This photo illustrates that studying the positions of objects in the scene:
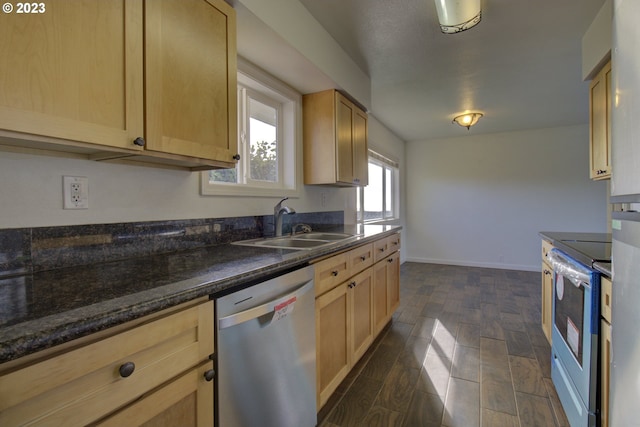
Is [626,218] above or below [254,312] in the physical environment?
above

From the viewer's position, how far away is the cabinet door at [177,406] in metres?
0.73

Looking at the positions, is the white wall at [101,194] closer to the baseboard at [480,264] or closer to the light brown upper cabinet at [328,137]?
the light brown upper cabinet at [328,137]

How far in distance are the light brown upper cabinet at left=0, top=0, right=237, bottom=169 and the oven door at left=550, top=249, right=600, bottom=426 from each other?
1.74 meters

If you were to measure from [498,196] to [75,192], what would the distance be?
18.9 feet

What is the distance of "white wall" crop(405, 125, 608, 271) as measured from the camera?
4.78m

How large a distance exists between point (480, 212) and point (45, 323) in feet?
19.2

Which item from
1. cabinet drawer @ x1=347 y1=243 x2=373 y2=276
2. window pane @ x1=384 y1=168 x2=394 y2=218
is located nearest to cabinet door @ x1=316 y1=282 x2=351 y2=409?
cabinet drawer @ x1=347 y1=243 x2=373 y2=276

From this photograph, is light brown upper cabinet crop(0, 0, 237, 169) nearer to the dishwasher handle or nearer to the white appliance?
the dishwasher handle

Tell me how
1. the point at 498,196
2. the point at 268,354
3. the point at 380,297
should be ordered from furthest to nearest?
the point at 498,196 < the point at 380,297 < the point at 268,354

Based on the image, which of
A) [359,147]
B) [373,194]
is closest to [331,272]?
[359,147]

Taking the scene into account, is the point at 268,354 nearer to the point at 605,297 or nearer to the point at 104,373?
the point at 104,373

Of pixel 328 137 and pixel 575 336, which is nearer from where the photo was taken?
pixel 575 336

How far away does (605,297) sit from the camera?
1252 mm

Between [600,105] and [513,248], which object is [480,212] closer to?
[513,248]
